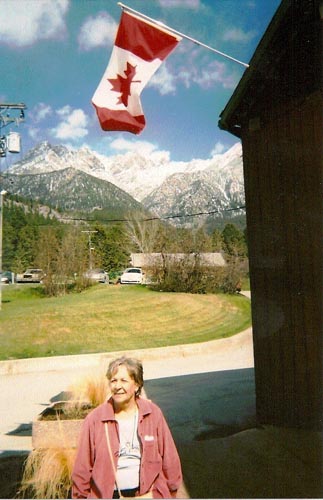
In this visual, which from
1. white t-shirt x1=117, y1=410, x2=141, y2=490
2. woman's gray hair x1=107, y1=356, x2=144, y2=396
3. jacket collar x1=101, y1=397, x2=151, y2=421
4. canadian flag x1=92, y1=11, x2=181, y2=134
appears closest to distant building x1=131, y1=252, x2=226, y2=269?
canadian flag x1=92, y1=11, x2=181, y2=134

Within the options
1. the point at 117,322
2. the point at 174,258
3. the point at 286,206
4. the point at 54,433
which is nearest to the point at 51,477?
the point at 54,433

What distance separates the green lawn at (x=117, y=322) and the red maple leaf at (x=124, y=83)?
10.2 meters

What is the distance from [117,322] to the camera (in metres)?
17.4

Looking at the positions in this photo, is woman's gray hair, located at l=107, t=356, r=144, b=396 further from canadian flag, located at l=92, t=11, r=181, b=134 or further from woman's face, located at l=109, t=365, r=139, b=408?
canadian flag, located at l=92, t=11, r=181, b=134

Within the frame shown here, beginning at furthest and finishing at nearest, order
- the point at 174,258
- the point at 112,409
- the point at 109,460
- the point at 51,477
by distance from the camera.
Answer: the point at 174,258 → the point at 51,477 → the point at 112,409 → the point at 109,460

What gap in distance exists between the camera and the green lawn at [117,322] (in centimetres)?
1447

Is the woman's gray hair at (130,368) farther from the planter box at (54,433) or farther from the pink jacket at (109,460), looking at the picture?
the planter box at (54,433)

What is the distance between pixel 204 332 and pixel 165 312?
270 cm

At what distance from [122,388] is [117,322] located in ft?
48.6

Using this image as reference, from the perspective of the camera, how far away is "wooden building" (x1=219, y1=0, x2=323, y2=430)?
4867mm

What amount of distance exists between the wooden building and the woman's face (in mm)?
2897

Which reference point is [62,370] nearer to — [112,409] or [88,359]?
[88,359]

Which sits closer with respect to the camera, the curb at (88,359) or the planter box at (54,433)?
the planter box at (54,433)

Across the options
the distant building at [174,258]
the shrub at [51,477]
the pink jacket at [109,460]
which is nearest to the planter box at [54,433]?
the shrub at [51,477]
